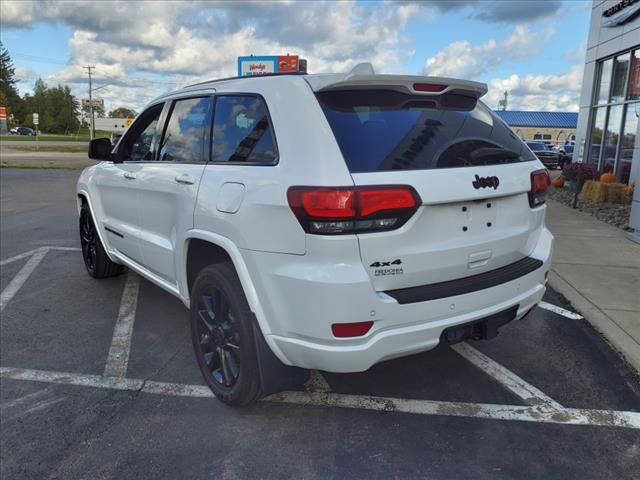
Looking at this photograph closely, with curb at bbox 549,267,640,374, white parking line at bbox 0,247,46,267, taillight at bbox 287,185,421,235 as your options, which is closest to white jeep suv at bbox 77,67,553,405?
taillight at bbox 287,185,421,235

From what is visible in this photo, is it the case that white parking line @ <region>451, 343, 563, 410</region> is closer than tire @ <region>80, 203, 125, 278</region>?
Yes

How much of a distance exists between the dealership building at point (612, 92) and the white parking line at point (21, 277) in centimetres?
1143

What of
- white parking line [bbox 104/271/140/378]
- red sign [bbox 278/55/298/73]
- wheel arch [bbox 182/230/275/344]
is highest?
red sign [bbox 278/55/298/73]

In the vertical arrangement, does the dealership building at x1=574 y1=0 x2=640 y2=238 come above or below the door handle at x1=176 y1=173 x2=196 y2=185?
above

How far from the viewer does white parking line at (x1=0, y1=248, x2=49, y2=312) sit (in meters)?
5.10

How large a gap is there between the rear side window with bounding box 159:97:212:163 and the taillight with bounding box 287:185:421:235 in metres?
1.12

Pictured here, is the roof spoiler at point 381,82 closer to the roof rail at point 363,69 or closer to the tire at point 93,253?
the roof rail at point 363,69

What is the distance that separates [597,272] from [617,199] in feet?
22.2

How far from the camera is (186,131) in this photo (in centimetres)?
357

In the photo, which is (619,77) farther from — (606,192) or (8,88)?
(8,88)

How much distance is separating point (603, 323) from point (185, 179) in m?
3.50

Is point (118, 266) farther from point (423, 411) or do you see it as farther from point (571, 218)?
point (571, 218)

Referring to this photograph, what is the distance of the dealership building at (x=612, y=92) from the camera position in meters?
12.8

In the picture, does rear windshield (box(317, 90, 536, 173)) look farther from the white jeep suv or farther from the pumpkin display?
the pumpkin display
